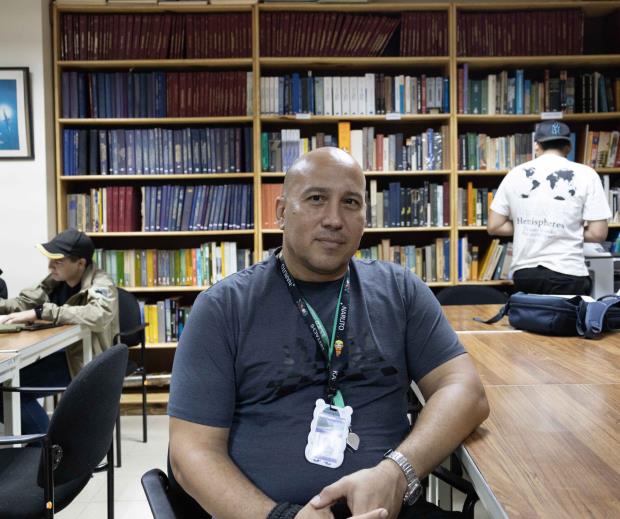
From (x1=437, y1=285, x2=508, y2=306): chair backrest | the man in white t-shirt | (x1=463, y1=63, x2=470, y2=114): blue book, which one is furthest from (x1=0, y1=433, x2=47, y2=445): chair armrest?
(x1=463, y1=63, x2=470, y2=114): blue book

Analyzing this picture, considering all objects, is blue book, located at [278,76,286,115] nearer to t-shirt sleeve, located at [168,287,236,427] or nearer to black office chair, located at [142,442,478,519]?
t-shirt sleeve, located at [168,287,236,427]

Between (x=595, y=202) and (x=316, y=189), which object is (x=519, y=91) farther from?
(x=316, y=189)

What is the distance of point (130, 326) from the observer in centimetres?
366

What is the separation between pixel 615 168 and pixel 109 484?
3840 millimetres

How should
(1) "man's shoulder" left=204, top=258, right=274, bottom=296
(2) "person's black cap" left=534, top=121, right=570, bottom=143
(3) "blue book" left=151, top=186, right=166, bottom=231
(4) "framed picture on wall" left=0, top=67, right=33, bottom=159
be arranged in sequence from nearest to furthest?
(1) "man's shoulder" left=204, top=258, right=274, bottom=296, (2) "person's black cap" left=534, top=121, right=570, bottom=143, (4) "framed picture on wall" left=0, top=67, right=33, bottom=159, (3) "blue book" left=151, top=186, right=166, bottom=231

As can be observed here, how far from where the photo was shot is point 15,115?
4180 mm

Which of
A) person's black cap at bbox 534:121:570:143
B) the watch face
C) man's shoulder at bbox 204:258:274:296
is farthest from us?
person's black cap at bbox 534:121:570:143

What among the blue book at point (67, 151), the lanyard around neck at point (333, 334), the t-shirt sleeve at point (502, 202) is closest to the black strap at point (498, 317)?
the t-shirt sleeve at point (502, 202)

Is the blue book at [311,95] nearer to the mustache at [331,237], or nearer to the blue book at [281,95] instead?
the blue book at [281,95]

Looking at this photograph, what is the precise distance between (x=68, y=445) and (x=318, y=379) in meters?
0.85

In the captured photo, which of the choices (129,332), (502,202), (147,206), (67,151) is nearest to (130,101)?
(67,151)

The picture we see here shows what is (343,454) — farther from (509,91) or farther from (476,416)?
(509,91)

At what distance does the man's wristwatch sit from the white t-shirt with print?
87.5 inches

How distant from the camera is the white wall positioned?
416 cm
